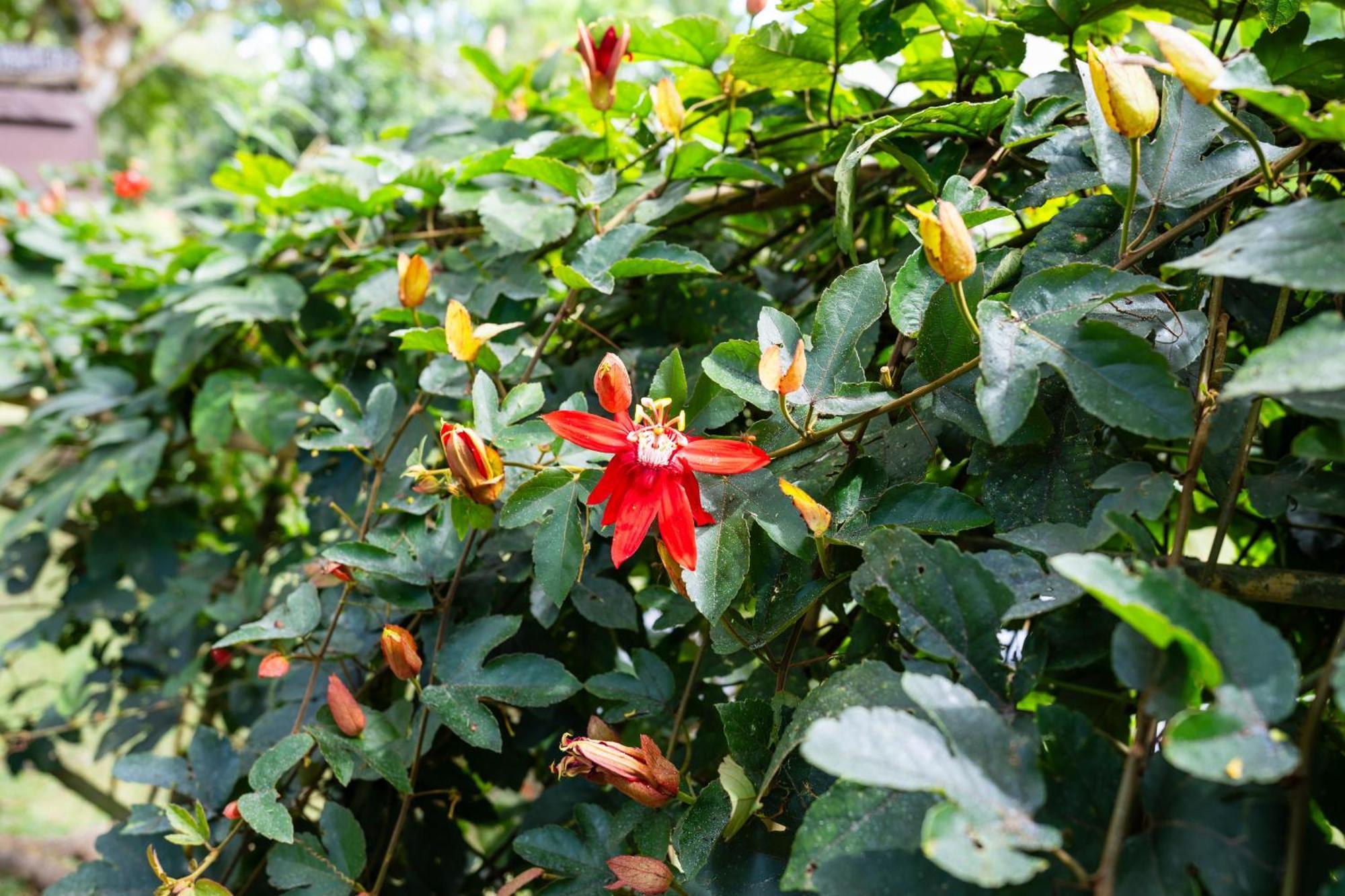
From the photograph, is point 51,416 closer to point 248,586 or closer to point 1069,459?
point 248,586

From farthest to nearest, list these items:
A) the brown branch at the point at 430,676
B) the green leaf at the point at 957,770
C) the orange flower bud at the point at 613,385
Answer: the brown branch at the point at 430,676, the orange flower bud at the point at 613,385, the green leaf at the point at 957,770

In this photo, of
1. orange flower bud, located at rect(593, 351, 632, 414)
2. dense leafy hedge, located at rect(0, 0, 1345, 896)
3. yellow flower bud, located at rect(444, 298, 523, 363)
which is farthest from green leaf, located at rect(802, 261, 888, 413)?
yellow flower bud, located at rect(444, 298, 523, 363)

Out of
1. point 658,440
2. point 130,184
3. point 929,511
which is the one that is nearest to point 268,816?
point 658,440

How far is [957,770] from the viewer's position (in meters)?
0.34

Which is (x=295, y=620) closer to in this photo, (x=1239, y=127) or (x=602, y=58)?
(x=602, y=58)

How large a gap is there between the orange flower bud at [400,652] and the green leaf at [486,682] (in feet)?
0.07

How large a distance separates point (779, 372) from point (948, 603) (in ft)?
0.49

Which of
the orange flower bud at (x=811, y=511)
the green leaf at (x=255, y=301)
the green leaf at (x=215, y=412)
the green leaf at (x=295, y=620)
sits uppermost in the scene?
the orange flower bud at (x=811, y=511)

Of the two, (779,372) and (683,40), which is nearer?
(779,372)

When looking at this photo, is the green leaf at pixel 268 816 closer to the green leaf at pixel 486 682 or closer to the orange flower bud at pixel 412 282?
the green leaf at pixel 486 682

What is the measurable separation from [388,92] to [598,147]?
9.25 metres

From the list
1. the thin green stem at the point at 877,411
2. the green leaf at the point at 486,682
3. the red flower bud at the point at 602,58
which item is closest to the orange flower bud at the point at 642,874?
the green leaf at the point at 486,682

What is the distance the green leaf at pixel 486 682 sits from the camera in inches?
23.9

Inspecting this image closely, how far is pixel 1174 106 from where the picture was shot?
53 cm
